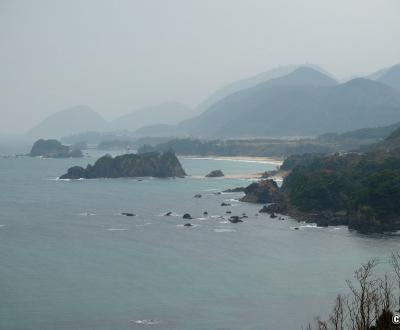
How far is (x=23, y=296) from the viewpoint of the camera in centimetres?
4384

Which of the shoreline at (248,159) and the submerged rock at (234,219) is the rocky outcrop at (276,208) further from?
the shoreline at (248,159)

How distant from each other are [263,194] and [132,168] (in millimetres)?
44694

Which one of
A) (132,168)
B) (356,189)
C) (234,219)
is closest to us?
(234,219)

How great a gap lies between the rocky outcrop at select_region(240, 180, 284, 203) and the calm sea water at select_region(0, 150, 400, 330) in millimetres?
3594

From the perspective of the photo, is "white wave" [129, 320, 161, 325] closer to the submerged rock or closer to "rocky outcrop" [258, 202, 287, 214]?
the submerged rock

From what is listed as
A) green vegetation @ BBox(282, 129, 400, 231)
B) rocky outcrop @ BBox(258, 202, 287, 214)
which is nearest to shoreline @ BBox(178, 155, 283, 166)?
green vegetation @ BBox(282, 129, 400, 231)

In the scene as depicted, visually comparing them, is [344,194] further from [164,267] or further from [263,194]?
[164,267]

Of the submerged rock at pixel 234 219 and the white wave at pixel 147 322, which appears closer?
the white wave at pixel 147 322

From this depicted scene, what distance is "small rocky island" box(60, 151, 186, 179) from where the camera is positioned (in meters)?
127

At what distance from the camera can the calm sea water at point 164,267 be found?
4022 centimetres

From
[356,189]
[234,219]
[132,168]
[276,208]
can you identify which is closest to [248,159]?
[132,168]

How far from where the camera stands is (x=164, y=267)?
2036 inches

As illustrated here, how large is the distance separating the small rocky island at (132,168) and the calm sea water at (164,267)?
38.4m


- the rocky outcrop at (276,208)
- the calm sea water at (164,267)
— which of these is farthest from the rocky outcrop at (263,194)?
the rocky outcrop at (276,208)
